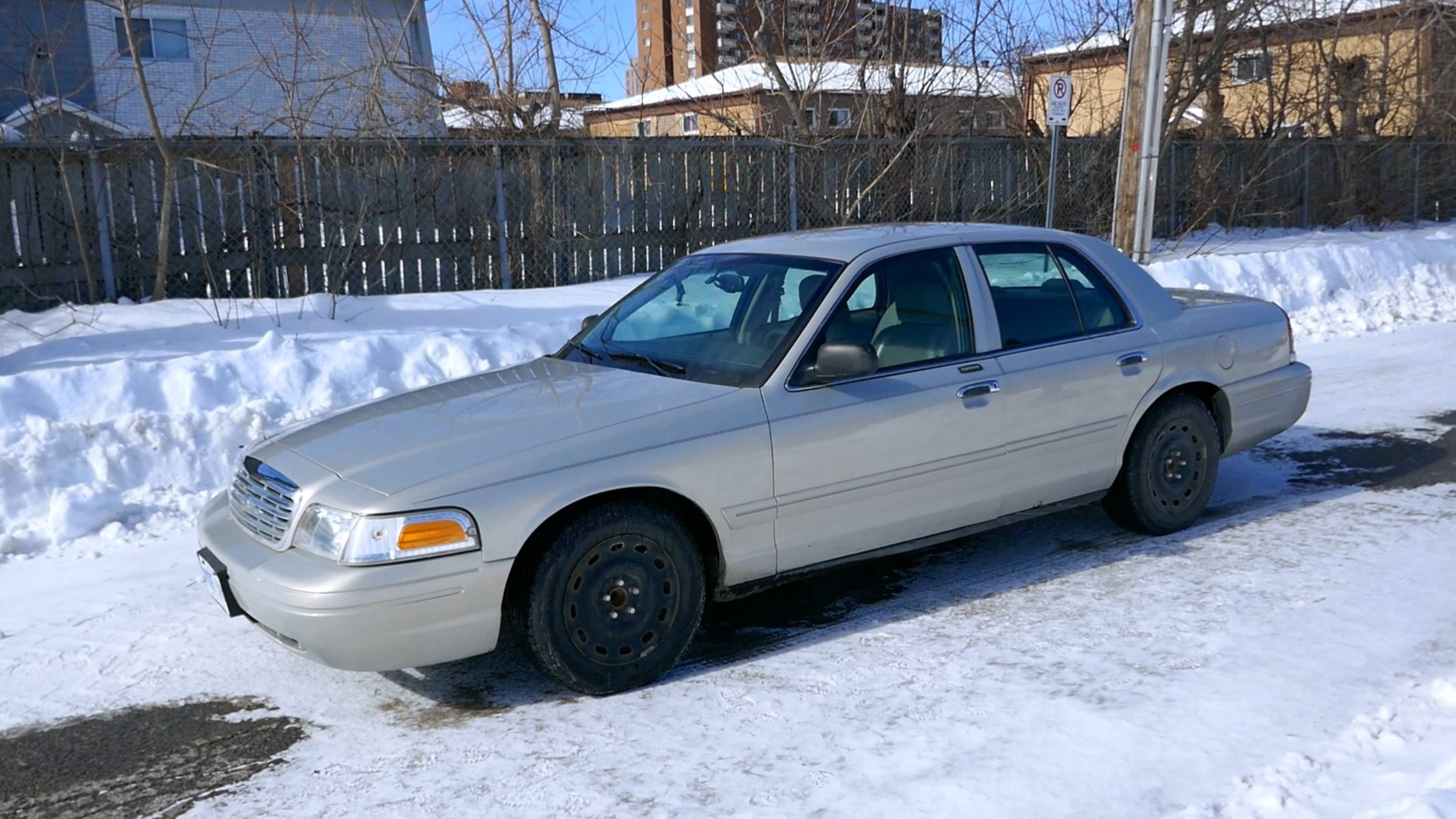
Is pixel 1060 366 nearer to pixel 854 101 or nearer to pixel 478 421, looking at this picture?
pixel 478 421

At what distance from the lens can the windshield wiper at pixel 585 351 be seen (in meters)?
5.66

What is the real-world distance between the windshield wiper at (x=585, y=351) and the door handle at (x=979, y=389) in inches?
62.3

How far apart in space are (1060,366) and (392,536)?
10.1ft

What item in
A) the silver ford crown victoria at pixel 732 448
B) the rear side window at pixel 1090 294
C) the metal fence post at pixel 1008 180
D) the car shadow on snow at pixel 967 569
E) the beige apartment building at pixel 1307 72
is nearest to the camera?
the silver ford crown victoria at pixel 732 448

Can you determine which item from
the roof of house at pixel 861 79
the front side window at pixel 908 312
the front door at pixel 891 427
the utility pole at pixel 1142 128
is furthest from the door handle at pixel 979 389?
the roof of house at pixel 861 79

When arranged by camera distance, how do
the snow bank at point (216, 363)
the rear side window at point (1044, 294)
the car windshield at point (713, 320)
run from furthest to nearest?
the snow bank at point (216, 363) → the rear side window at point (1044, 294) → the car windshield at point (713, 320)

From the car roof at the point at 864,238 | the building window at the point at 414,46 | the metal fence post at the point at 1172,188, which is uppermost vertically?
the building window at the point at 414,46

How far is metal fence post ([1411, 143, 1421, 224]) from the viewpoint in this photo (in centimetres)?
2497

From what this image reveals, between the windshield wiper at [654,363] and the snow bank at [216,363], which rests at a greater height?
the windshield wiper at [654,363]

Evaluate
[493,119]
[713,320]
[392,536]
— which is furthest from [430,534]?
[493,119]

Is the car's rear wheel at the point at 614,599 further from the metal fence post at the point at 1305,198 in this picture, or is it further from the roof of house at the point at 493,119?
the metal fence post at the point at 1305,198

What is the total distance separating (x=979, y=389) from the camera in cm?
543

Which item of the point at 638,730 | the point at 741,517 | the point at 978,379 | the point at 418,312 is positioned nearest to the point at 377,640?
the point at 638,730

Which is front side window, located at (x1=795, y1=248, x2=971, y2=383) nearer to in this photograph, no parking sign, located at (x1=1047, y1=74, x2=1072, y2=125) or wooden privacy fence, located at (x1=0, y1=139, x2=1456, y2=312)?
wooden privacy fence, located at (x1=0, y1=139, x2=1456, y2=312)
